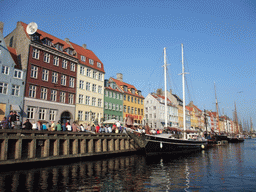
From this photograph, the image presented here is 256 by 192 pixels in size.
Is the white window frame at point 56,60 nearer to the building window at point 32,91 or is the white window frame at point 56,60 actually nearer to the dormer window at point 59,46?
the dormer window at point 59,46

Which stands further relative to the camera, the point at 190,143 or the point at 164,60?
the point at 164,60

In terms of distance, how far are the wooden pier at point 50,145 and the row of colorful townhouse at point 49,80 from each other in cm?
1399

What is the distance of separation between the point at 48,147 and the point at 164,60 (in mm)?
27793

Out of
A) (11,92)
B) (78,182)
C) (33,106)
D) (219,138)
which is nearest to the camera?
(78,182)

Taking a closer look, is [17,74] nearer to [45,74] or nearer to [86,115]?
[45,74]

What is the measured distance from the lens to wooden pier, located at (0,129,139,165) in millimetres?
17406

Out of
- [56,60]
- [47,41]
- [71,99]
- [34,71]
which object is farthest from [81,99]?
[47,41]

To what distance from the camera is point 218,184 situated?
45.3ft

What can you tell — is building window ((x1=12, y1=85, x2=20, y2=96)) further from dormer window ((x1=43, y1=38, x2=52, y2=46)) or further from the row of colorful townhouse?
dormer window ((x1=43, y1=38, x2=52, y2=46))

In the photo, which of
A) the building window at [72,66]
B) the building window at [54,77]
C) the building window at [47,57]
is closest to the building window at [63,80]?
the building window at [54,77]

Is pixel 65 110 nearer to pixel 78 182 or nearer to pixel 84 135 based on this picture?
pixel 84 135

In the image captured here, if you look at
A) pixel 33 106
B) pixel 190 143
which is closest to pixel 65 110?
pixel 33 106

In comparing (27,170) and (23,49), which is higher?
(23,49)

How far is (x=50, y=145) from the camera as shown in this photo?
2108 centimetres
